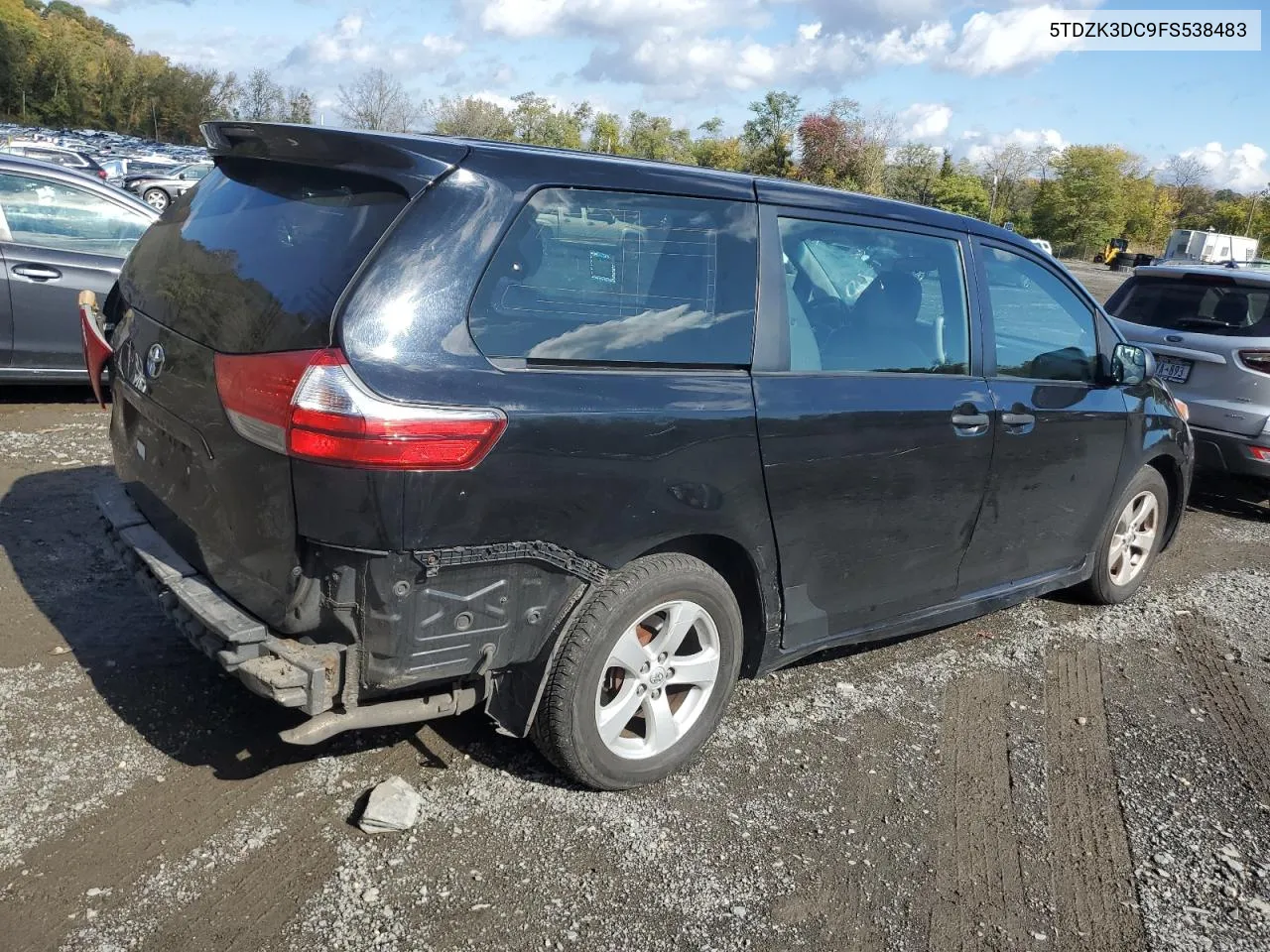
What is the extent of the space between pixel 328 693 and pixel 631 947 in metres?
1.00

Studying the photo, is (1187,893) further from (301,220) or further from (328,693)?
(301,220)

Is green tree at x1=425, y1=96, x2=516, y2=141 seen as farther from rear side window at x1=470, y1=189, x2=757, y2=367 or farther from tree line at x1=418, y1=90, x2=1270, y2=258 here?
rear side window at x1=470, y1=189, x2=757, y2=367

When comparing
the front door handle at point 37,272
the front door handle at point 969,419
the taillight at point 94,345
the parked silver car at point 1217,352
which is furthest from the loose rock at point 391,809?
the parked silver car at point 1217,352

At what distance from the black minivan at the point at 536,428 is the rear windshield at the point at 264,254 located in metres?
0.01

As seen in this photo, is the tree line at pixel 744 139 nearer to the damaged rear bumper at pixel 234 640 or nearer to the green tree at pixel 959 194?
the green tree at pixel 959 194

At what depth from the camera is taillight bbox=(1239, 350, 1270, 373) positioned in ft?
22.3

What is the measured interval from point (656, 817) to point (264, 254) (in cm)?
201

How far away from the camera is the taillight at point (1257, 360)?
679cm

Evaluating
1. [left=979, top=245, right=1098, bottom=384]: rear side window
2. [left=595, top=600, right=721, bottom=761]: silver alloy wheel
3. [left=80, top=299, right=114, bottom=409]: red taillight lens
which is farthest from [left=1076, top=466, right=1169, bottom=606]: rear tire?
[left=80, top=299, right=114, bottom=409]: red taillight lens

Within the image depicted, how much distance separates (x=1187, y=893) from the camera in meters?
2.97

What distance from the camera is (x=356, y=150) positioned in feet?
8.96

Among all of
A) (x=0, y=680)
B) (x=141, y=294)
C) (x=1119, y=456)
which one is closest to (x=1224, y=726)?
(x=1119, y=456)

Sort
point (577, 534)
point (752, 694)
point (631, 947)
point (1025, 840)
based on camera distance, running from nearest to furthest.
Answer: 1. point (631, 947)
2. point (577, 534)
3. point (1025, 840)
4. point (752, 694)

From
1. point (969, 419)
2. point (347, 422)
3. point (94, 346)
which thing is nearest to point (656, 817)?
point (347, 422)
